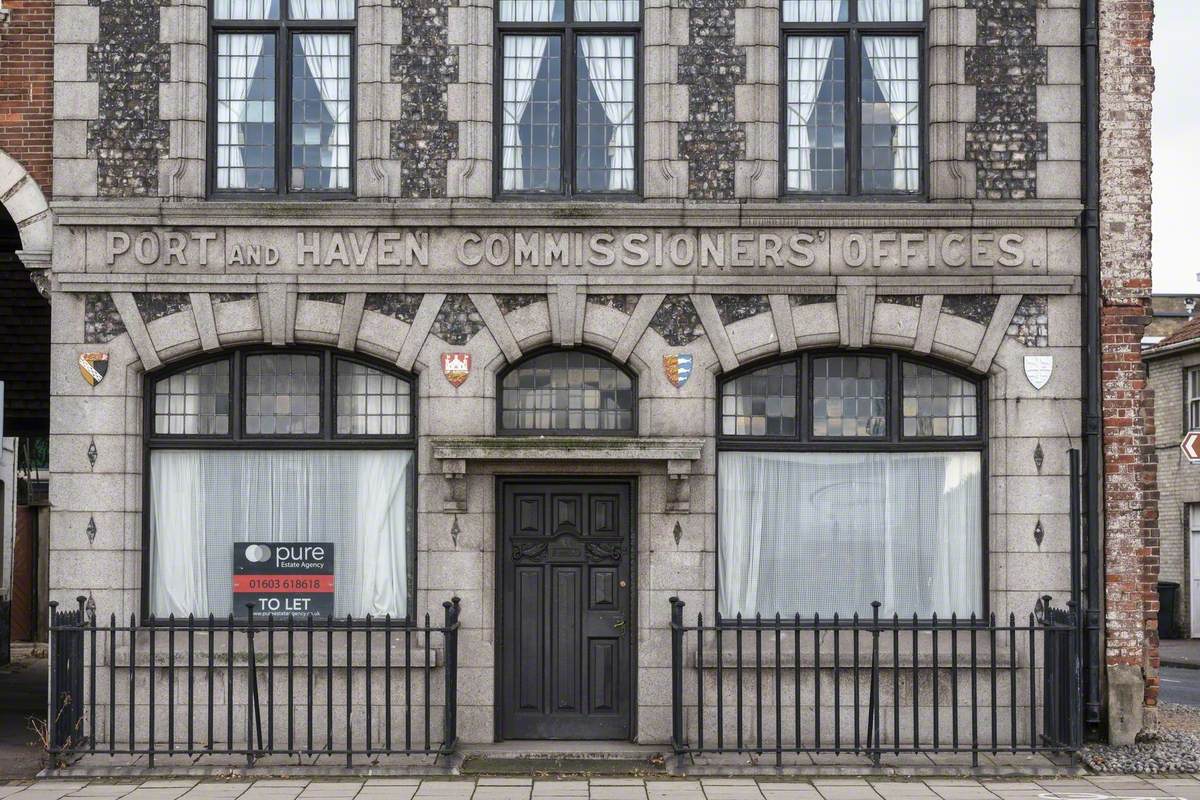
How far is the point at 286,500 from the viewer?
41.9 ft

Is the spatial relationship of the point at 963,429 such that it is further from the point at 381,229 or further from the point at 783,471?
the point at 381,229

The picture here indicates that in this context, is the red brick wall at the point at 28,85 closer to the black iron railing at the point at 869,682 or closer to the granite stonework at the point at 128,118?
the granite stonework at the point at 128,118

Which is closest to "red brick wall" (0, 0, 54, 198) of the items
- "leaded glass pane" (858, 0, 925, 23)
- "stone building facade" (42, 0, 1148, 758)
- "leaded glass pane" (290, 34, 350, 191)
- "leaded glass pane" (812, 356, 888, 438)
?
"stone building facade" (42, 0, 1148, 758)

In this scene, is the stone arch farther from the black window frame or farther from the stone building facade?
the black window frame

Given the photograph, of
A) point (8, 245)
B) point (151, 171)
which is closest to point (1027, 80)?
point (151, 171)

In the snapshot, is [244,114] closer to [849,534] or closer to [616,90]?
[616,90]

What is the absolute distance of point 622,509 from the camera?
498 inches

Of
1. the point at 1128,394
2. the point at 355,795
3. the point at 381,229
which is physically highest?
the point at 381,229

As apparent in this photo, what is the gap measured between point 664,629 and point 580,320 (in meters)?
2.92

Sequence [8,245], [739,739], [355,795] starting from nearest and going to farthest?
[355,795], [739,739], [8,245]

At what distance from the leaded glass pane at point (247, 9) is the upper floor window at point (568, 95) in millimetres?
2160

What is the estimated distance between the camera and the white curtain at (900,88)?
13.0 m

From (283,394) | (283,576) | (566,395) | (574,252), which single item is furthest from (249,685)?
(574,252)

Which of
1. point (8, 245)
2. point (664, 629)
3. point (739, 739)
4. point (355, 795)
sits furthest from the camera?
point (8, 245)
